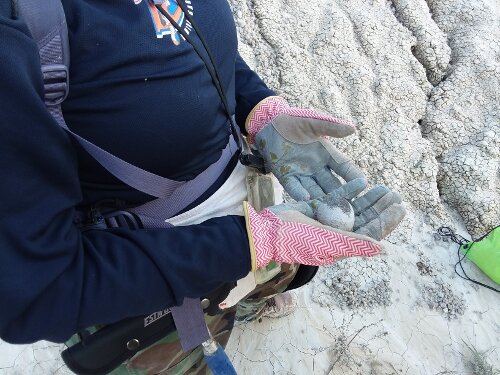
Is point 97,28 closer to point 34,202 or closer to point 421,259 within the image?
point 34,202

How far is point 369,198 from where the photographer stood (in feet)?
3.82

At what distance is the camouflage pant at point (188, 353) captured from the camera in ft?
3.75

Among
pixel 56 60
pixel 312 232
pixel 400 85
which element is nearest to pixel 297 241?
pixel 312 232

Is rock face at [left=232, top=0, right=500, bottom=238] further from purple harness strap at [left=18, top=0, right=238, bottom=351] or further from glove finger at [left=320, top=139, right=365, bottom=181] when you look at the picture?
purple harness strap at [left=18, top=0, right=238, bottom=351]

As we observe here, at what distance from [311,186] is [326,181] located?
0.05 metres

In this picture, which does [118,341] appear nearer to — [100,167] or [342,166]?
[100,167]

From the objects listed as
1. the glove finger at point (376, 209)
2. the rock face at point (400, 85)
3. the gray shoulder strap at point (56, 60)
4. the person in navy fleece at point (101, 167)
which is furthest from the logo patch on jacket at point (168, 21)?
the rock face at point (400, 85)

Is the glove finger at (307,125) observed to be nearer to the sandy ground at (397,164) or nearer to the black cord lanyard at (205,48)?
the black cord lanyard at (205,48)

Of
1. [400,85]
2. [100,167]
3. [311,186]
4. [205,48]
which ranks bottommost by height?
[400,85]

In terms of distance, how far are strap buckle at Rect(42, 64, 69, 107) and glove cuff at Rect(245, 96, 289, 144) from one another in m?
0.65

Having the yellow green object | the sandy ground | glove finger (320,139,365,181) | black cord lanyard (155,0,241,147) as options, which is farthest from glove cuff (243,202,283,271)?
the yellow green object

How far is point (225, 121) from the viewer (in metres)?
1.11

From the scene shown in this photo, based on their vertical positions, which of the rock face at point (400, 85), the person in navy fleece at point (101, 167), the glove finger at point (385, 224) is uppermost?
the person in navy fleece at point (101, 167)

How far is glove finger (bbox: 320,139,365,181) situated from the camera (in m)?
1.29
